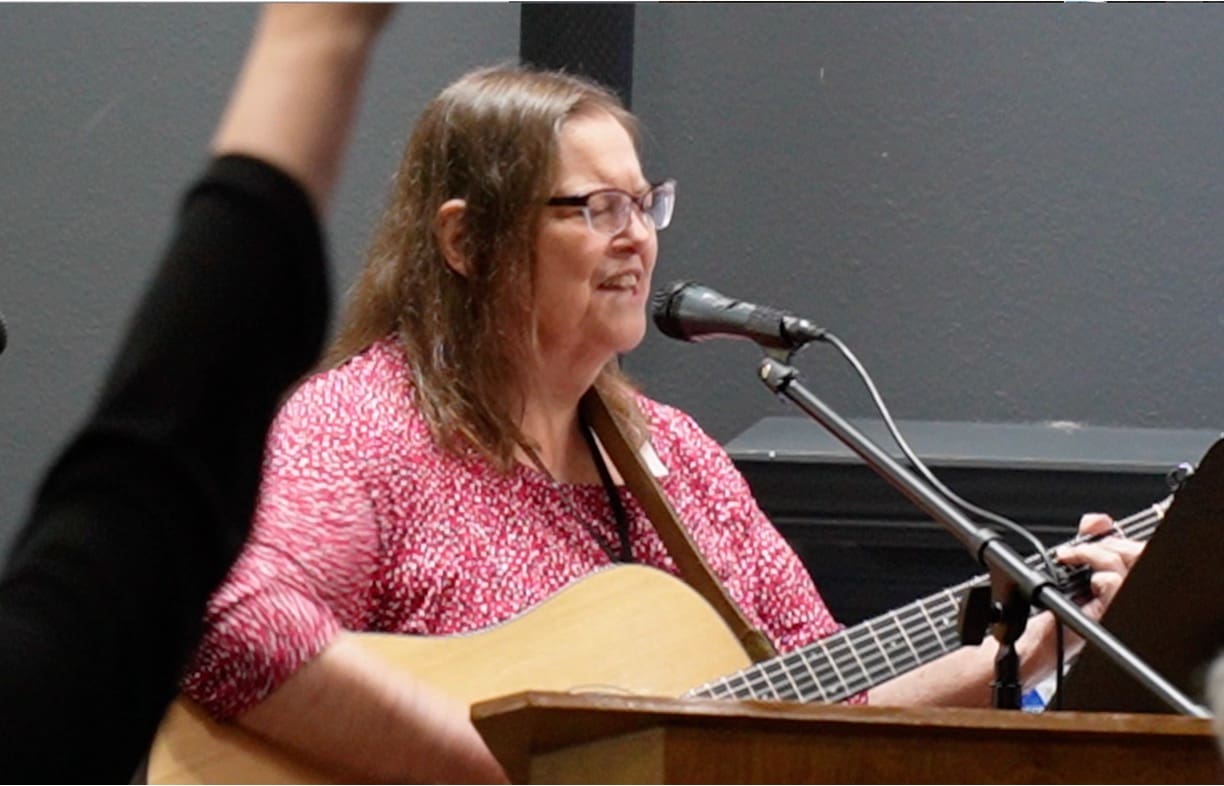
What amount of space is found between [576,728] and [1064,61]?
2081 millimetres

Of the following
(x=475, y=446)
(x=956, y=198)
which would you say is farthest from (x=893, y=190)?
(x=475, y=446)

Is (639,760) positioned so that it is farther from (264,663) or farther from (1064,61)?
(1064,61)

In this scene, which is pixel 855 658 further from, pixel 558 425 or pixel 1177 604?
pixel 1177 604

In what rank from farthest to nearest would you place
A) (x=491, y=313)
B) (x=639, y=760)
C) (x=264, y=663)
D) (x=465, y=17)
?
(x=465, y=17) → (x=491, y=313) → (x=264, y=663) → (x=639, y=760)

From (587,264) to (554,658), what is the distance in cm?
52

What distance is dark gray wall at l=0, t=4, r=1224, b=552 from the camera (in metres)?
2.91

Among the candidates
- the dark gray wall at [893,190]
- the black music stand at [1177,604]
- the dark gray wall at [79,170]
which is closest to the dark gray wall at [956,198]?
the dark gray wall at [893,190]

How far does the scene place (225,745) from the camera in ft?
6.62

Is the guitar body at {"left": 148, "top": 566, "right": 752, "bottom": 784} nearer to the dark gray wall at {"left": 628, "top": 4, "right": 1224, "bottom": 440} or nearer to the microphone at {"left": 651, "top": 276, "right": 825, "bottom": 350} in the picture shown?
the microphone at {"left": 651, "top": 276, "right": 825, "bottom": 350}

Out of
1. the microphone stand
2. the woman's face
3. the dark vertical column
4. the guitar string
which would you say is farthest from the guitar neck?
the dark vertical column

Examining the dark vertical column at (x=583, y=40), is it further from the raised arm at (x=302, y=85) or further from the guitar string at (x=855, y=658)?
the raised arm at (x=302, y=85)

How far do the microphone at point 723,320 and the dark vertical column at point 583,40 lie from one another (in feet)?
3.18

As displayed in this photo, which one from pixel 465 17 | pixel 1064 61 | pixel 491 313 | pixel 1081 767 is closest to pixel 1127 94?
pixel 1064 61

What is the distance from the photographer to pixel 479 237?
242cm
